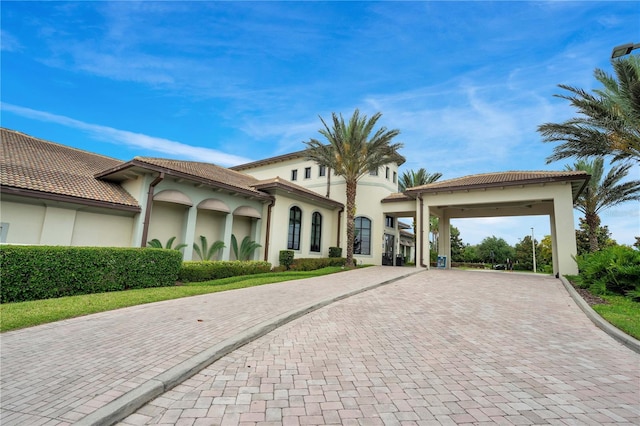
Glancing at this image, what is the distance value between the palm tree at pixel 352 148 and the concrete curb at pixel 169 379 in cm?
1549

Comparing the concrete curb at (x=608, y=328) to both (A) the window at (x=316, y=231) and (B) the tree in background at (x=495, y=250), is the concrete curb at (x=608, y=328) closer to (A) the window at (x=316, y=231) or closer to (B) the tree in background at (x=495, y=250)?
(A) the window at (x=316, y=231)

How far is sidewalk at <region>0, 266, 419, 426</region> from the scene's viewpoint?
2992mm

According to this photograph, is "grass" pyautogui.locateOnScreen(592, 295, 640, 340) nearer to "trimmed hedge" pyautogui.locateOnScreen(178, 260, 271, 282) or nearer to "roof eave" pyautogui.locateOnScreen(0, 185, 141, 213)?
"trimmed hedge" pyautogui.locateOnScreen(178, 260, 271, 282)

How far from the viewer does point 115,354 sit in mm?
4359

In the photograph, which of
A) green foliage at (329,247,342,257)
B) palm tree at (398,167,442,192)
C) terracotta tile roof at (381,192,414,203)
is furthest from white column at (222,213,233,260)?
palm tree at (398,167,442,192)

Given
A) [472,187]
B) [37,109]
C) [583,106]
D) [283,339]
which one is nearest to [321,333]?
[283,339]

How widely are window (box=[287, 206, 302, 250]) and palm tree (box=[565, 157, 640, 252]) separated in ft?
69.3

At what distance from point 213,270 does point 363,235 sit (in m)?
13.8

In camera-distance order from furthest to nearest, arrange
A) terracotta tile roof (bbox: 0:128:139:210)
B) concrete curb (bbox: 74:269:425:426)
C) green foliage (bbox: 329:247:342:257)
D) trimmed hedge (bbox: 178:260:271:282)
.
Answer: green foliage (bbox: 329:247:342:257)
trimmed hedge (bbox: 178:260:271:282)
terracotta tile roof (bbox: 0:128:139:210)
concrete curb (bbox: 74:269:425:426)

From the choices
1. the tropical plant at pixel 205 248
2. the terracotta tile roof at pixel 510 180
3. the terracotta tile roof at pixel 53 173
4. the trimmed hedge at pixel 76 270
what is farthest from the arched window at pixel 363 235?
the terracotta tile roof at pixel 53 173

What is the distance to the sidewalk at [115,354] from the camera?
299 centimetres

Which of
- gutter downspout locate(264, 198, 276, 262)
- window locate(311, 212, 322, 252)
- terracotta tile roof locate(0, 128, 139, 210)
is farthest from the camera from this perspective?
window locate(311, 212, 322, 252)

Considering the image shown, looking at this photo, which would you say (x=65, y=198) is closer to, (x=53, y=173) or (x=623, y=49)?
(x=53, y=173)

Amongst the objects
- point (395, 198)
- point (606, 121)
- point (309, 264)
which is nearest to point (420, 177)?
point (395, 198)
